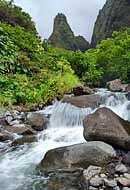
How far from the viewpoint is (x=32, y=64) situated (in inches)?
727

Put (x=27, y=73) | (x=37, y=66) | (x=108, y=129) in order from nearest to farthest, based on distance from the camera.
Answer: (x=108, y=129) < (x=27, y=73) < (x=37, y=66)

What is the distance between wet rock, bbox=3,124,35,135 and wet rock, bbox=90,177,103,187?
15.5 feet

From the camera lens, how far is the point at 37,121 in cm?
1215

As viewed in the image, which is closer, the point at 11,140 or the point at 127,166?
the point at 127,166

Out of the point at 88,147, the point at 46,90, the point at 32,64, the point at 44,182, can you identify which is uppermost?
the point at 32,64

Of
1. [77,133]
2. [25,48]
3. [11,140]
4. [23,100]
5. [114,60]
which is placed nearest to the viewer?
[11,140]

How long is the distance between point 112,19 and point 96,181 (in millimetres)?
65085

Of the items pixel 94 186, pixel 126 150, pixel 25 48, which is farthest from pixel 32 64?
pixel 94 186

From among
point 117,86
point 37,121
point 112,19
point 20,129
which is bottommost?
point 20,129

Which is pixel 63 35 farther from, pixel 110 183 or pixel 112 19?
pixel 110 183

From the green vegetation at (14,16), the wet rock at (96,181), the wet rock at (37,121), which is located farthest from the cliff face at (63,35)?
the wet rock at (96,181)

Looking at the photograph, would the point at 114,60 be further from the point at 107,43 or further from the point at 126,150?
the point at 126,150

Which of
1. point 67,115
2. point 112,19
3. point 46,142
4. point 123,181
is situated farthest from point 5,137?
point 112,19

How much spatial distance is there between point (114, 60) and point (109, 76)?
6.15ft
